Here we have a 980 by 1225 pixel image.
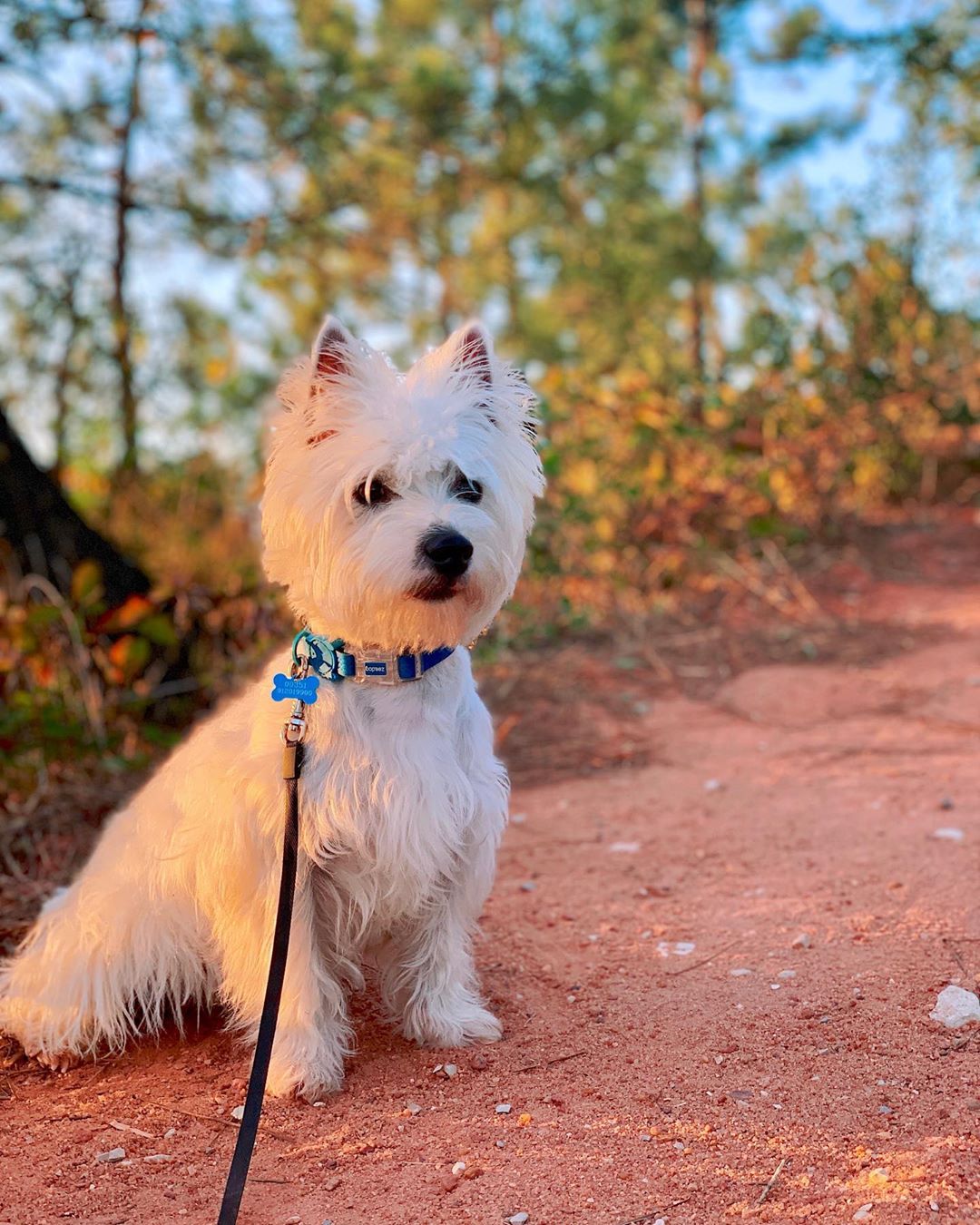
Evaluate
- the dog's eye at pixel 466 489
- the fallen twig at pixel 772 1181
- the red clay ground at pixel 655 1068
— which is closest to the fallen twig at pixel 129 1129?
the red clay ground at pixel 655 1068

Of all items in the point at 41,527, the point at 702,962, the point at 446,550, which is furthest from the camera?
the point at 41,527

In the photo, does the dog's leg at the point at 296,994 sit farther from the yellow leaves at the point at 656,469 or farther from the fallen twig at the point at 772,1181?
the yellow leaves at the point at 656,469

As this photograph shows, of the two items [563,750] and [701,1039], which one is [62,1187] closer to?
[701,1039]

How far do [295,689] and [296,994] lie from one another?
773 mm

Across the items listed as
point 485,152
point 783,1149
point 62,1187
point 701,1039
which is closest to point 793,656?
point 701,1039

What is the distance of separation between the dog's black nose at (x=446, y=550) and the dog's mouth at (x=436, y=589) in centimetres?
1

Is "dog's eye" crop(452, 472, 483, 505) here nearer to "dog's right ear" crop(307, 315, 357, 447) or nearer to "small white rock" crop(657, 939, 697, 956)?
"dog's right ear" crop(307, 315, 357, 447)

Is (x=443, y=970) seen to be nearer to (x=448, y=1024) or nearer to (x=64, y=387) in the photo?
(x=448, y=1024)

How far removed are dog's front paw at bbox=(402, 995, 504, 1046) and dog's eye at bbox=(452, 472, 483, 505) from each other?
52.8 inches

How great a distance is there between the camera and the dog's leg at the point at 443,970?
312cm

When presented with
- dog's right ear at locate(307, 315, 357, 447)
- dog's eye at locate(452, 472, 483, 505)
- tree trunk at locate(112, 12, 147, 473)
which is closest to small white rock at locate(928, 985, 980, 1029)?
dog's eye at locate(452, 472, 483, 505)

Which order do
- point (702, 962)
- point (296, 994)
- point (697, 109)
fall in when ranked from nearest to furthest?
point (296, 994) < point (702, 962) < point (697, 109)

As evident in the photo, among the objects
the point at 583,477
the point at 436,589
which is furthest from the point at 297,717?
the point at 583,477

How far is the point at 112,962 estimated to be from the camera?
313 centimetres
